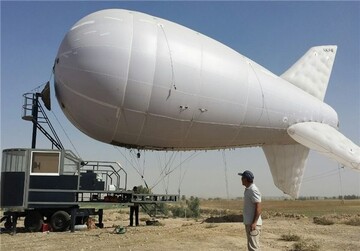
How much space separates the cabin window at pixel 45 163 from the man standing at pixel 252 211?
10.8 meters

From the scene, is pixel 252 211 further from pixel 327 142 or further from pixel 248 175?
pixel 327 142

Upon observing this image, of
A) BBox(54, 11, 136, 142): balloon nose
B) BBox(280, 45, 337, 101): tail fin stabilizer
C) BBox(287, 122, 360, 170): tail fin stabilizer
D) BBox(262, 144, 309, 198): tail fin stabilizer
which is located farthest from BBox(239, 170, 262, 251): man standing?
BBox(280, 45, 337, 101): tail fin stabilizer

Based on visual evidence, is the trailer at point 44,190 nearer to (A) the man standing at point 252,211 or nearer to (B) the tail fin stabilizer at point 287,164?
(B) the tail fin stabilizer at point 287,164

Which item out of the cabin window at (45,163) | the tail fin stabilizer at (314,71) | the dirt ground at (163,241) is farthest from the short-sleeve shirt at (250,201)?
the tail fin stabilizer at (314,71)

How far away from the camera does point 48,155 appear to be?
54.9 feet

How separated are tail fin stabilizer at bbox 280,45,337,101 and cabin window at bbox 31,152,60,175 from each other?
11217 millimetres

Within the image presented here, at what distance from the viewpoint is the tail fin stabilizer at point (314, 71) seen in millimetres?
19562

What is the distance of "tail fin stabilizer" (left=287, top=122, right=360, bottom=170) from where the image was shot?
1659 cm

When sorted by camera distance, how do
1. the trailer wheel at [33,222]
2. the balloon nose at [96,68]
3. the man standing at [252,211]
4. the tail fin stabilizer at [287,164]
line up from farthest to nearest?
the tail fin stabilizer at [287,164] → the trailer wheel at [33,222] → the balloon nose at [96,68] → the man standing at [252,211]

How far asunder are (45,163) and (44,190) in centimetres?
116

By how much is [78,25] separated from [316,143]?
10950 millimetres

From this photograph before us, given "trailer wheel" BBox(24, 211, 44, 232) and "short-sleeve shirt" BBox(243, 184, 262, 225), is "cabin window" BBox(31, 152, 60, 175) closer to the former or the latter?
"trailer wheel" BBox(24, 211, 44, 232)

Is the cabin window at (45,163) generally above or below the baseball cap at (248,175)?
above

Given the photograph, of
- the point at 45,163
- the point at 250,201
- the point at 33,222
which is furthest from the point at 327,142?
the point at 33,222
